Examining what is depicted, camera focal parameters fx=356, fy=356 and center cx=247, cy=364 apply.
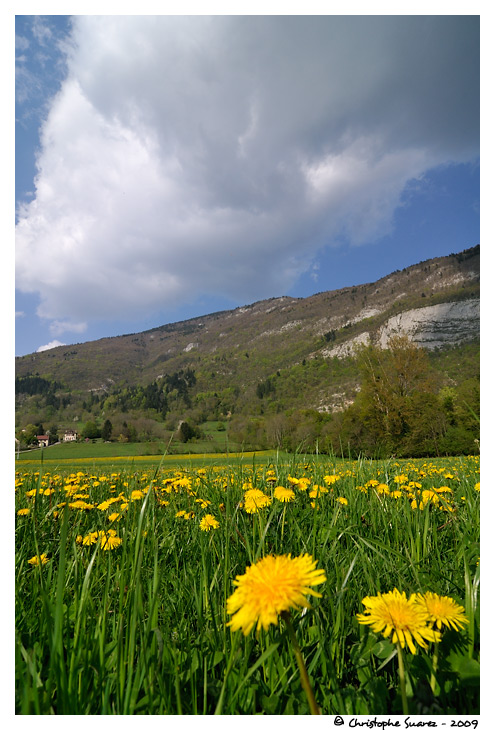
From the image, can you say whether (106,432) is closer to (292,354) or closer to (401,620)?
(401,620)

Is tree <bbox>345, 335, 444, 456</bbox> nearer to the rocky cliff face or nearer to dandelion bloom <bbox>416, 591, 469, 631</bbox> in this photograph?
dandelion bloom <bbox>416, 591, 469, 631</bbox>

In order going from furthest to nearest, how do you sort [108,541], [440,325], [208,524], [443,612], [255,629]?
[440,325] → [208,524] → [108,541] → [255,629] → [443,612]

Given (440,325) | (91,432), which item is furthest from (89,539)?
(440,325)

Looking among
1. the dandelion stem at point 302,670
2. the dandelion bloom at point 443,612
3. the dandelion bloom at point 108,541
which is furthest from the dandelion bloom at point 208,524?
the dandelion stem at point 302,670

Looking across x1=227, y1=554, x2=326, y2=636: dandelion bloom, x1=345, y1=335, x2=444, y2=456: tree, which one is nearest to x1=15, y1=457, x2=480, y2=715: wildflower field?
x1=227, y1=554, x2=326, y2=636: dandelion bloom

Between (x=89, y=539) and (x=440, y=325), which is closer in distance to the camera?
(x=89, y=539)

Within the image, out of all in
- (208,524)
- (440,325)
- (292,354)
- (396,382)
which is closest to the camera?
(208,524)

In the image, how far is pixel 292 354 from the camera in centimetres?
12862

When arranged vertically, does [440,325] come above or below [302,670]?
above

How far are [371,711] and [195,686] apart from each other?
0.51 metres

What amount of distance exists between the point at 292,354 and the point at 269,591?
128999mm
